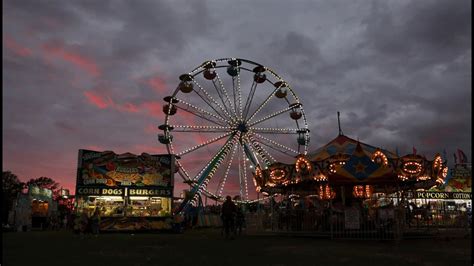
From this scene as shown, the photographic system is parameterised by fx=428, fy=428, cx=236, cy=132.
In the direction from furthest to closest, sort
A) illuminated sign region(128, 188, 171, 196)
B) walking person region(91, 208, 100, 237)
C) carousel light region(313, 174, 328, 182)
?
1. illuminated sign region(128, 188, 171, 196)
2. walking person region(91, 208, 100, 237)
3. carousel light region(313, 174, 328, 182)

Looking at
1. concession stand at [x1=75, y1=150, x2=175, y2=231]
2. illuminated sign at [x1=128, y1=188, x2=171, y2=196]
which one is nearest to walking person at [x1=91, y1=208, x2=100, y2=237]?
concession stand at [x1=75, y1=150, x2=175, y2=231]

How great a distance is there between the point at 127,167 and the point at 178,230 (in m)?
4.87

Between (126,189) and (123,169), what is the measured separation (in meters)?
1.22

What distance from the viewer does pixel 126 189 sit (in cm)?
2503

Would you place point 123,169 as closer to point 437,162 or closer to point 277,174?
point 277,174

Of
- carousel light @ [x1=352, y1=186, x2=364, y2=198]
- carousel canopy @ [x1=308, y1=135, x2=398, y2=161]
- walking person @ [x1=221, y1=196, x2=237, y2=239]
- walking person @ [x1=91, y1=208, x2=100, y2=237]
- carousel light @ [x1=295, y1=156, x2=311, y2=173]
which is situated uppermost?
carousel canopy @ [x1=308, y1=135, x2=398, y2=161]

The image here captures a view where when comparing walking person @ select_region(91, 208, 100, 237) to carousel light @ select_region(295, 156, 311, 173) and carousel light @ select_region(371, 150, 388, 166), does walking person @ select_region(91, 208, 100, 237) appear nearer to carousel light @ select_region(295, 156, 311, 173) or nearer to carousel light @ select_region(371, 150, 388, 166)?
carousel light @ select_region(295, 156, 311, 173)

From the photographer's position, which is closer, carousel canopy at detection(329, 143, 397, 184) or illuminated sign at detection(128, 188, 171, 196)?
carousel canopy at detection(329, 143, 397, 184)

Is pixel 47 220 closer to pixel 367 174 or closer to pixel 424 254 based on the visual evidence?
pixel 367 174

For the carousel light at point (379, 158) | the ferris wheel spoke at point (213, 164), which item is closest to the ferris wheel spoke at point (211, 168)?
the ferris wheel spoke at point (213, 164)

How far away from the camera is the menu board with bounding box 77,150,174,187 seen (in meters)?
24.8

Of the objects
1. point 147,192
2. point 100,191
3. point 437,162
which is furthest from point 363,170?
point 100,191

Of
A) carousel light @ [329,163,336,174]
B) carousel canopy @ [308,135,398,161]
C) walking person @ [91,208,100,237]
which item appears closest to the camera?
carousel light @ [329,163,336,174]

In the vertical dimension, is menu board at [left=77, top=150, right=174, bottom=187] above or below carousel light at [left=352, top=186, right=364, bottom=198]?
above
